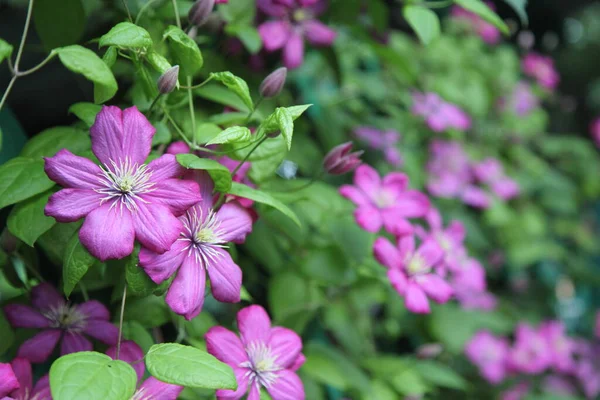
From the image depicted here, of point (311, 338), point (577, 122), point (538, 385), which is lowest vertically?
point (538, 385)

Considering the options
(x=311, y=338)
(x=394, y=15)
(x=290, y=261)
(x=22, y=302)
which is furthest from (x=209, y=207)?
(x=394, y=15)

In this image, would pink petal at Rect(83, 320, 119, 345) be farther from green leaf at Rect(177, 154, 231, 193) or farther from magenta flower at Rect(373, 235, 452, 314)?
magenta flower at Rect(373, 235, 452, 314)

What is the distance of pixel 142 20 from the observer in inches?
29.7

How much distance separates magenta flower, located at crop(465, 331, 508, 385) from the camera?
162 centimetres

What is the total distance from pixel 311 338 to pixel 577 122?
202 cm

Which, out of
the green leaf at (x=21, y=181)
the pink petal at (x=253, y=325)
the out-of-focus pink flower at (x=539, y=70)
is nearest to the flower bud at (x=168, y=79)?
the green leaf at (x=21, y=181)

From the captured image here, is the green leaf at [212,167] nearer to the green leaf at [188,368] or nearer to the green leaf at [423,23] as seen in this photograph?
the green leaf at [188,368]

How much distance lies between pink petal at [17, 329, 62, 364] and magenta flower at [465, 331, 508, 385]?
1168 millimetres

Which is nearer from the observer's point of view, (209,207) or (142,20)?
(209,207)

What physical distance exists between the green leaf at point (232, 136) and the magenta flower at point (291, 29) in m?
0.36

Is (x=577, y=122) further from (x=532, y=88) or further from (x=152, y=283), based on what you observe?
(x=152, y=283)

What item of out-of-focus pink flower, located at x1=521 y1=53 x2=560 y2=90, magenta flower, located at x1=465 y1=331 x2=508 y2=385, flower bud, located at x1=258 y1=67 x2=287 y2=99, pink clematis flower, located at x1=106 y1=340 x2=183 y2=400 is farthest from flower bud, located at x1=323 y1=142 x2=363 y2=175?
out-of-focus pink flower, located at x1=521 y1=53 x2=560 y2=90

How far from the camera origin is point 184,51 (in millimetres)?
639

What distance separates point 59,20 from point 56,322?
34cm
